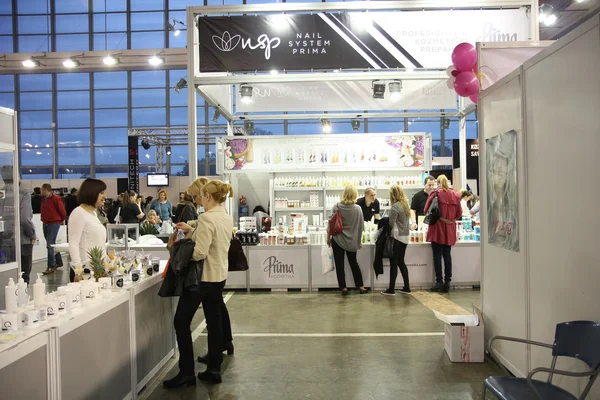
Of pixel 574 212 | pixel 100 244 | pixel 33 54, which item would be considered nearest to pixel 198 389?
pixel 100 244

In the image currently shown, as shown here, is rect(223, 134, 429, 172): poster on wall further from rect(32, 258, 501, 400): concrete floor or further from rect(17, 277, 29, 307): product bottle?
rect(17, 277, 29, 307): product bottle

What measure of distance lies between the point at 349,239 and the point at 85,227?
12.6 ft

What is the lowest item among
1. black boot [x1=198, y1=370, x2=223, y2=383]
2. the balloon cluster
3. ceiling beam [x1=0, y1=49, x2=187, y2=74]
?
black boot [x1=198, y1=370, x2=223, y2=383]

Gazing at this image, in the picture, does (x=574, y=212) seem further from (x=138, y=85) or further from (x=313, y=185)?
(x=138, y=85)

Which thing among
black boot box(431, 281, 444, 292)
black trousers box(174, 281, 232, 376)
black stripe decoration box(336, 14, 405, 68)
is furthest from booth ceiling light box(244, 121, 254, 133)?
black trousers box(174, 281, 232, 376)

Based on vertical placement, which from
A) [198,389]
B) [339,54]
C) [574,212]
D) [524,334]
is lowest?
[198,389]

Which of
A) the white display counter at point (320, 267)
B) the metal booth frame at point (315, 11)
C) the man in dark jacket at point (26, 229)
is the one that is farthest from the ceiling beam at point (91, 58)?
the white display counter at point (320, 267)

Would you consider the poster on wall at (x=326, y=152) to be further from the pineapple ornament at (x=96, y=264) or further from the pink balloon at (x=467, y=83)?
the pineapple ornament at (x=96, y=264)

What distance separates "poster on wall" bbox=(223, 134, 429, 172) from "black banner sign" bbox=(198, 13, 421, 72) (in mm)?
3079

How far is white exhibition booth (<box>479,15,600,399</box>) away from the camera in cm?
261

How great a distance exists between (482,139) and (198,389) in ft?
10.9

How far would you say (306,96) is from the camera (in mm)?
9219

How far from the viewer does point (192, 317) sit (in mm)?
3586

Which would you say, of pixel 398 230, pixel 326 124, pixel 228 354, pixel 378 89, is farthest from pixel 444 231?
pixel 326 124
